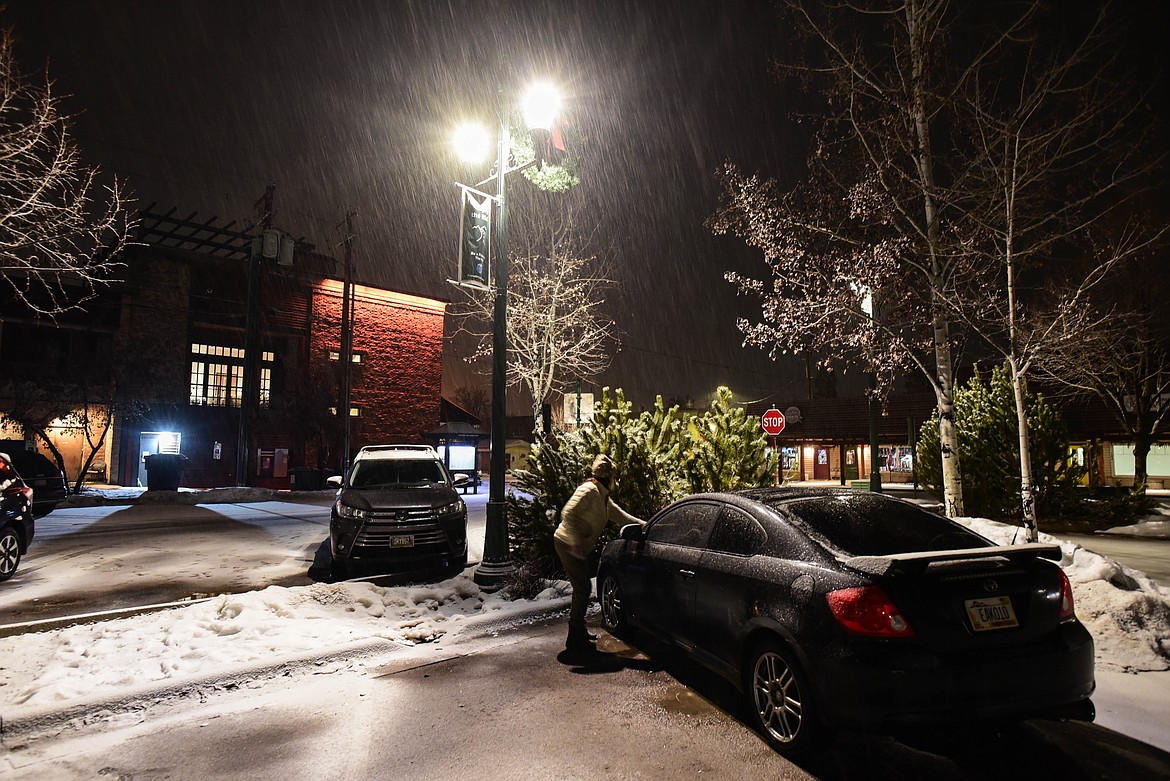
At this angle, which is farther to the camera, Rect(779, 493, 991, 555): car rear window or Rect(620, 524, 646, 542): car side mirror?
Rect(620, 524, 646, 542): car side mirror

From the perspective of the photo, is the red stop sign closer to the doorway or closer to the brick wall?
the brick wall

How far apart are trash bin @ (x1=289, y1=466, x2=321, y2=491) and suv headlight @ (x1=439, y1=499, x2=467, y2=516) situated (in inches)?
865

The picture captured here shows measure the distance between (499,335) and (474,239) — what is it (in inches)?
60.5

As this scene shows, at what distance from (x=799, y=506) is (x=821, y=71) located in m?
9.32

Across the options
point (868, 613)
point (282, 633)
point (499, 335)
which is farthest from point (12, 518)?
point (868, 613)

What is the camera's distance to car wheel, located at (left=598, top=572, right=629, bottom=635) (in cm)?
586

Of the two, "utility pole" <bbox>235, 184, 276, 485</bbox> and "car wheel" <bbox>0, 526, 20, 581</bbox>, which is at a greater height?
"utility pole" <bbox>235, 184, 276, 485</bbox>

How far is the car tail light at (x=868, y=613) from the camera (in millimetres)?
3240

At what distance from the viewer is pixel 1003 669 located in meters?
3.26

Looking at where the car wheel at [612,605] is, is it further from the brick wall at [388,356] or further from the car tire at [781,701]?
the brick wall at [388,356]

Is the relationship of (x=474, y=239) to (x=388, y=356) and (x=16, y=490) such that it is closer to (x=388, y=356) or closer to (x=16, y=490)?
(x=16, y=490)

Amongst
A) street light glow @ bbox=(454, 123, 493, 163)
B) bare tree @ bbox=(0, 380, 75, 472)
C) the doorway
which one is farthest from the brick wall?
street light glow @ bbox=(454, 123, 493, 163)

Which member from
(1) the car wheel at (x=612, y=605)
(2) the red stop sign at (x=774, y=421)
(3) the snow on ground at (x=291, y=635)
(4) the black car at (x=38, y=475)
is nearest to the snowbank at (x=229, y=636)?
(3) the snow on ground at (x=291, y=635)

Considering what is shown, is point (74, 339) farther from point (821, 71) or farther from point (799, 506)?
point (799, 506)
